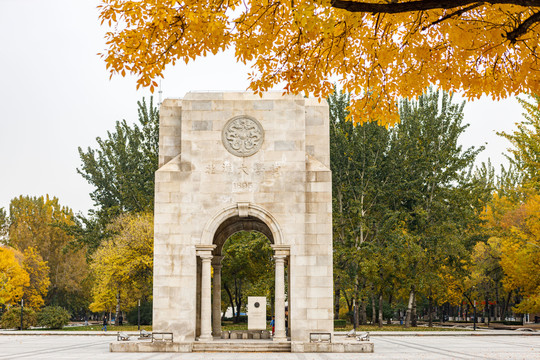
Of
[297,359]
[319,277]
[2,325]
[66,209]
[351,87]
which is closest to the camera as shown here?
[351,87]

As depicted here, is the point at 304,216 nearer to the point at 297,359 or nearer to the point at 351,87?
the point at 297,359

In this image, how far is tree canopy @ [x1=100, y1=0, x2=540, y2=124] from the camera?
30.0 ft

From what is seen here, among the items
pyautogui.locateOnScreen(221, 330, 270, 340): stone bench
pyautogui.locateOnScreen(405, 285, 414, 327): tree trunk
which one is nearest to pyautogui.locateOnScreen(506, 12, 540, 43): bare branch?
pyautogui.locateOnScreen(221, 330, 270, 340): stone bench

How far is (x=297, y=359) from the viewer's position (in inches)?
768

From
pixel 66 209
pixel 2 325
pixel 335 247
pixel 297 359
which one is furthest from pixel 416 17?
pixel 66 209

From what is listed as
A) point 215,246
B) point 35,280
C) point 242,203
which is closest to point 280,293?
point 215,246

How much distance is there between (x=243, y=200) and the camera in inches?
953

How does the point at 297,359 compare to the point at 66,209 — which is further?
the point at 66,209

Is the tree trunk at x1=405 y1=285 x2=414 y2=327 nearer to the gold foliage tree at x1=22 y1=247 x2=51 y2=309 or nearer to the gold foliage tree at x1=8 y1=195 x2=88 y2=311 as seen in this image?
the gold foliage tree at x1=22 y1=247 x2=51 y2=309

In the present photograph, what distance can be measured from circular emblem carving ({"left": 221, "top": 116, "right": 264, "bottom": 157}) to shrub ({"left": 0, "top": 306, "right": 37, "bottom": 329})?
3633cm

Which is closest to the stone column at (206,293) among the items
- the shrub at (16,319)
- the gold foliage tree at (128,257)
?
the gold foliage tree at (128,257)

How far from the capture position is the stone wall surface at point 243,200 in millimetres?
23547

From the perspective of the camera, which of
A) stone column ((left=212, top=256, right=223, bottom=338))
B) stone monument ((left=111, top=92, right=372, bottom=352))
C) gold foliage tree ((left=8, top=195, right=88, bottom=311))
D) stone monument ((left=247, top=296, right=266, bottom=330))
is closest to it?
stone monument ((left=111, top=92, right=372, bottom=352))

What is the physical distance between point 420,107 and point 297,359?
32.7 meters
